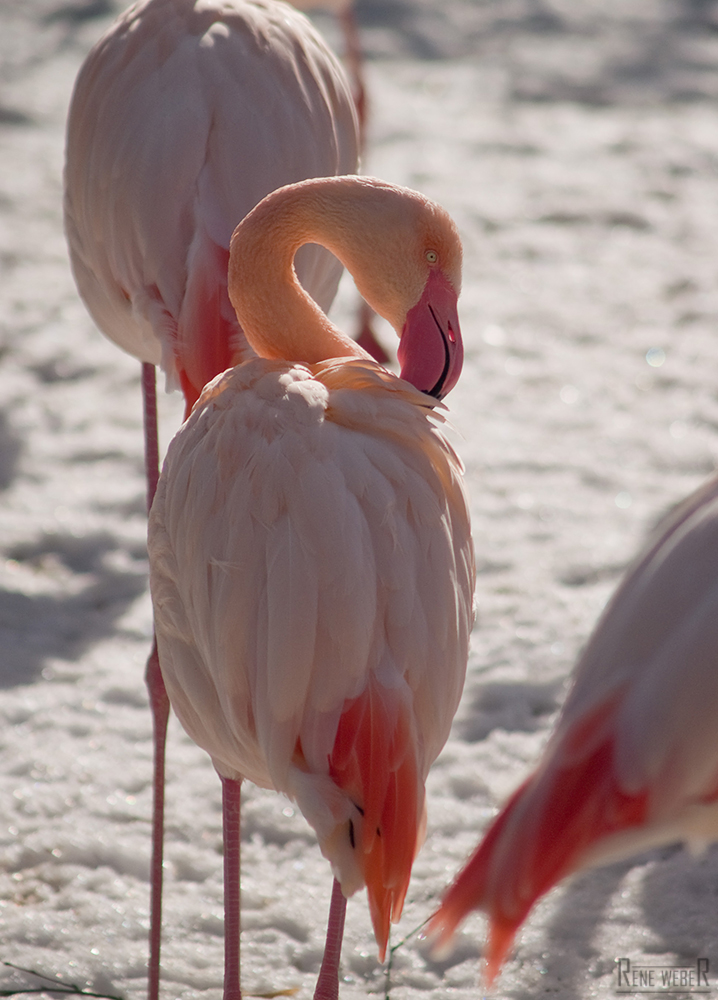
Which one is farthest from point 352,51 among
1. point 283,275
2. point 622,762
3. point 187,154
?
point 622,762

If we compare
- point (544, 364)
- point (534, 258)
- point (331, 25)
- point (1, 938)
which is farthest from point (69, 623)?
point (331, 25)

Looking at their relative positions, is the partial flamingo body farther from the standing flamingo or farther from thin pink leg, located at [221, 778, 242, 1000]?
thin pink leg, located at [221, 778, 242, 1000]

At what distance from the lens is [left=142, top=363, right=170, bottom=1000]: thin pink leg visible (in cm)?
207

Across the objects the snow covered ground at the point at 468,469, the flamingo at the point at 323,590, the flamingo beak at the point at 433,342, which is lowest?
the snow covered ground at the point at 468,469

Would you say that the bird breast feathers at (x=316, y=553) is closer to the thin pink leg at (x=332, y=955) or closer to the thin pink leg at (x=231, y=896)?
the thin pink leg at (x=231, y=896)

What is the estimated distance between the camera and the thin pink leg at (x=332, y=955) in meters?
1.85

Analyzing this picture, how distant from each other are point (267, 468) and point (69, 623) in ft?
5.32

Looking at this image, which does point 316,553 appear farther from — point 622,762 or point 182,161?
point 182,161

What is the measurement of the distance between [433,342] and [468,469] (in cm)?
181

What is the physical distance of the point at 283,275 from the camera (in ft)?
6.44

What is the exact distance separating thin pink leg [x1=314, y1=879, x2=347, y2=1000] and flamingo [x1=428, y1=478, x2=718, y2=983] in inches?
29.4

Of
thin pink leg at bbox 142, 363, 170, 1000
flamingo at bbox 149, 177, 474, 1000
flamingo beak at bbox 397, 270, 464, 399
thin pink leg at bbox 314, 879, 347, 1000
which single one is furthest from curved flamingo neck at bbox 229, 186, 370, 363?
thin pink leg at bbox 314, 879, 347, 1000

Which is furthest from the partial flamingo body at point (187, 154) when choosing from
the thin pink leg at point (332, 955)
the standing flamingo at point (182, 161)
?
the thin pink leg at point (332, 955)

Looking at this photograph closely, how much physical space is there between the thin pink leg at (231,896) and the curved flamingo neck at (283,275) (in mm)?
738
